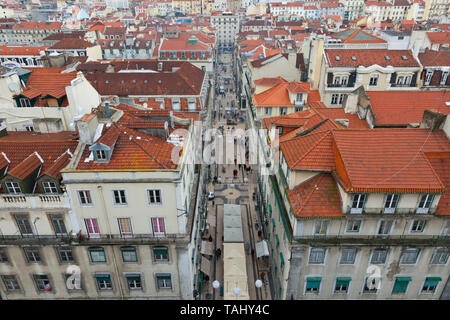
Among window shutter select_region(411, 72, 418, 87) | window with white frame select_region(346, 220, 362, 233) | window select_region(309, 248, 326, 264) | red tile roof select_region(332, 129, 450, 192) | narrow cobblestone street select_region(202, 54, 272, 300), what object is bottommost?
narrow cobblestone street select_region(202, 54, 272, 300)

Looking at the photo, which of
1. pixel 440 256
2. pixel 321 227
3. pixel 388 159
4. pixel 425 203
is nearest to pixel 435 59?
pixel 388 159

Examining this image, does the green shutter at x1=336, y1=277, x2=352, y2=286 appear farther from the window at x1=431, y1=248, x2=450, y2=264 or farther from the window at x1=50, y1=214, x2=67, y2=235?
the window at x1=50, y1=214, x2=67, y2=235

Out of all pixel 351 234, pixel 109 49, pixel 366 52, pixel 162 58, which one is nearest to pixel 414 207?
pixel 351 234

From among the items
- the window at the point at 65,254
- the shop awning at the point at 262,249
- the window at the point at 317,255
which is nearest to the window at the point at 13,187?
the window at the point at 65,254

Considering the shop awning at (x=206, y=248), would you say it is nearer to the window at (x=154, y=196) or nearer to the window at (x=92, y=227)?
the window at (x=154, y=196)

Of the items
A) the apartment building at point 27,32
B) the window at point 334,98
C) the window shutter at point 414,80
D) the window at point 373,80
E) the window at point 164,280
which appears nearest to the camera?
the window at point 164,280

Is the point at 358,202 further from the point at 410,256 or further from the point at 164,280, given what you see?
the point at 164,280

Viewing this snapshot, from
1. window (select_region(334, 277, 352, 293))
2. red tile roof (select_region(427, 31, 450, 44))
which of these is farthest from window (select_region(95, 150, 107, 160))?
red tile roof (select_region(427, 31, 450, 44))
